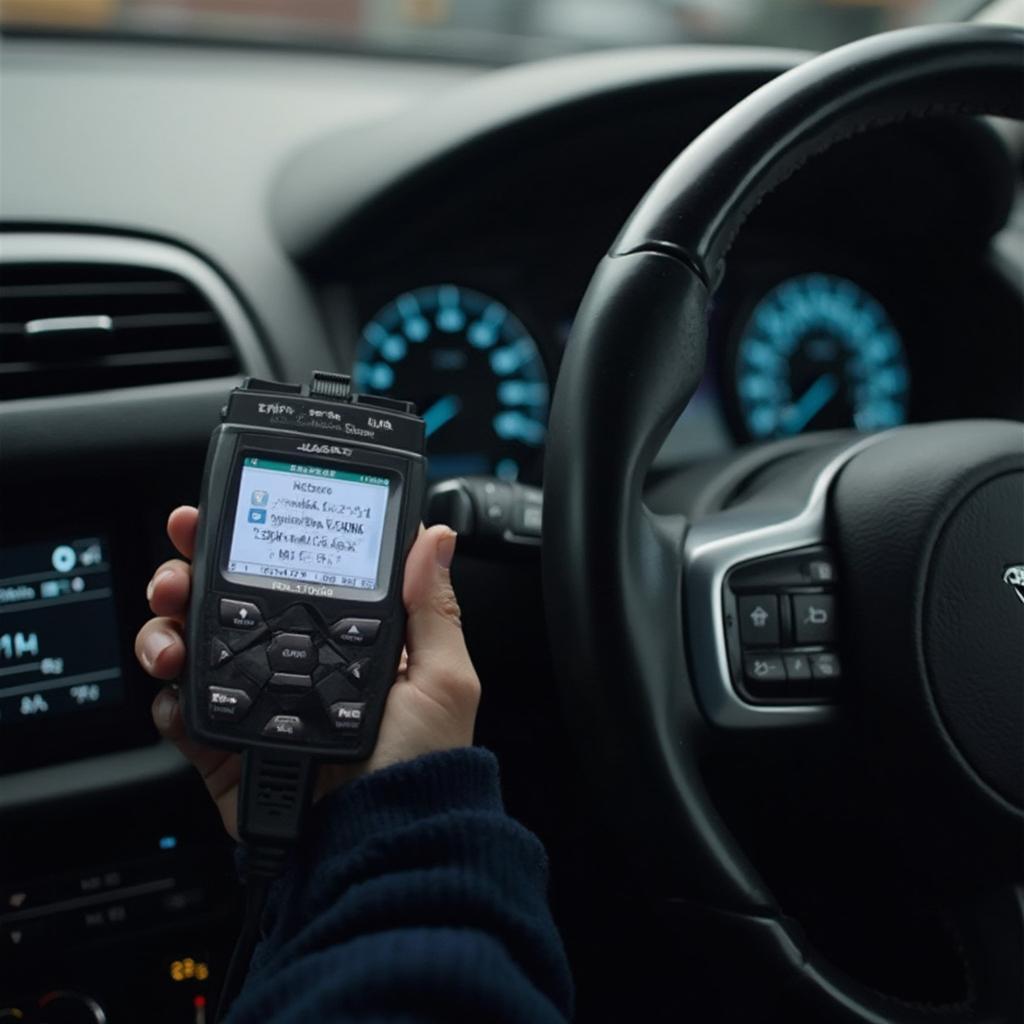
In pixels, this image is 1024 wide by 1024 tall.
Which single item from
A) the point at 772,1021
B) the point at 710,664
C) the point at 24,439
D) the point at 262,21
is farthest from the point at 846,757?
the point at 262,21

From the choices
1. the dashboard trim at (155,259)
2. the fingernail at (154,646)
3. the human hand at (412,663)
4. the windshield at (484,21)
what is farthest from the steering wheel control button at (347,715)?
the windshield at (484,21)

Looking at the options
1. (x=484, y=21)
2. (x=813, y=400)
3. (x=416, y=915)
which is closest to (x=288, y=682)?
(x=416, y=915)

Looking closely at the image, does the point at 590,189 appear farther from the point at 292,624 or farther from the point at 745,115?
the point at 292,624

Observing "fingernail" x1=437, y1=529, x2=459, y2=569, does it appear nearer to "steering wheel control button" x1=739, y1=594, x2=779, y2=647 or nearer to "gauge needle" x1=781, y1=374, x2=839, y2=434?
"steering wheel control button" x1=739, y1=594, x2=779, y2=647

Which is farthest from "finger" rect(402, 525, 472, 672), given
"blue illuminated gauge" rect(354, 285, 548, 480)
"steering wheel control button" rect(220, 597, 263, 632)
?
"blue illuminated gauge" rect(354, 285, 548, 480)

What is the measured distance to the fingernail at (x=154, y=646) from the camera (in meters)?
0.93

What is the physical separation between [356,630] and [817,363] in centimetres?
84

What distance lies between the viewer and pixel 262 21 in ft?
5.63

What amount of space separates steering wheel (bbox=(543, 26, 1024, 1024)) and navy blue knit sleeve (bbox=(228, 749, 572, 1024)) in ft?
0.36

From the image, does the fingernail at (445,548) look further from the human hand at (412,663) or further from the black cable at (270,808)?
the black cable at (270,808)

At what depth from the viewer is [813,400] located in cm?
162

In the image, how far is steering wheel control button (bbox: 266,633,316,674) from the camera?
950mm

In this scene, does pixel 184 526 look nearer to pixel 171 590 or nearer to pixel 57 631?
pixel 171 590

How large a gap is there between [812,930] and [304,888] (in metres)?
0.47
